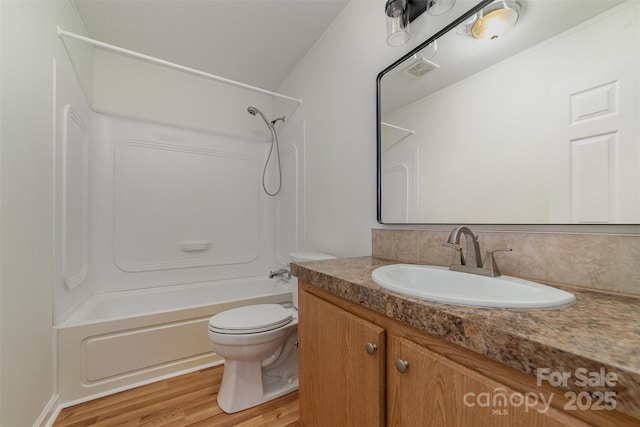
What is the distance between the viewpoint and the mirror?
0.68m

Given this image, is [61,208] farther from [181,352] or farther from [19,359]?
[181,352]

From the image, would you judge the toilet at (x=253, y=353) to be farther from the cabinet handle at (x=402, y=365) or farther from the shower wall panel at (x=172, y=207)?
the shower wall panel at (x=172, y=207)

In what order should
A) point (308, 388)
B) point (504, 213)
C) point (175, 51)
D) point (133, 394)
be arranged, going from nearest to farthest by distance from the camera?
1. point (504, 213)
2. point (308, 388)
3. point (133, 394)
4. point (175, 51)

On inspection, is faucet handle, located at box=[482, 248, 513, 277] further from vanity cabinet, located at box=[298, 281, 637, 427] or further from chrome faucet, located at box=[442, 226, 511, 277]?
vanity cabinet, located at box=[298, 281, 637, 427]

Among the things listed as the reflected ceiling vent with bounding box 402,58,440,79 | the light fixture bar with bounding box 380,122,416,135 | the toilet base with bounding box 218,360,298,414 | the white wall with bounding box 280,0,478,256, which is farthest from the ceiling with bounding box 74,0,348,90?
the toilet base with bounding box 218,360,298,414

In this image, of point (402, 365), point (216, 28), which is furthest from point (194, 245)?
point (402, 365)

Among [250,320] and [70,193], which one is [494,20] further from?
[70,193]

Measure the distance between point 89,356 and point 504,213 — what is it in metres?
2.28

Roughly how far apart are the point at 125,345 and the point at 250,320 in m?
0.86

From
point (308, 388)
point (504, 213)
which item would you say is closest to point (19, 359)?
point (308, 388)

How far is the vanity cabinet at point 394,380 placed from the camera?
439 millimetres

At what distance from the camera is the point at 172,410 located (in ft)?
4.53

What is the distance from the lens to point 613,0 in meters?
0.70

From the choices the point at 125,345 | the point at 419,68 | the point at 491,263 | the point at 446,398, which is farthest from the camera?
the point at 125,345
